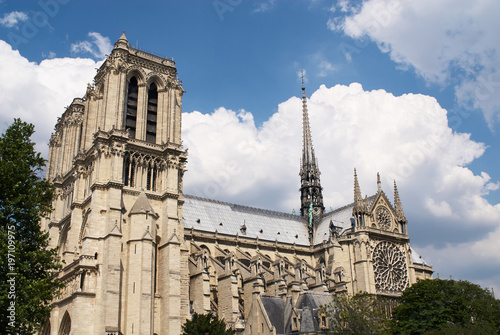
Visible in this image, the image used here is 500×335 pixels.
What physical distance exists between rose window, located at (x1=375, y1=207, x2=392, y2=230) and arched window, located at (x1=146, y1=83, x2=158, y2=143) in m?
29.3

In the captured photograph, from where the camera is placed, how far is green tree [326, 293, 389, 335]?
130 feet

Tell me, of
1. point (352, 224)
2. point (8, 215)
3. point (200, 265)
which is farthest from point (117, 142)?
point (352, 224)

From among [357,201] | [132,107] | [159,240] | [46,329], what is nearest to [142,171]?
[159,240]

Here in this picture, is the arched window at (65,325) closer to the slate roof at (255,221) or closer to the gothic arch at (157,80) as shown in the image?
the slate roof at (255,221)

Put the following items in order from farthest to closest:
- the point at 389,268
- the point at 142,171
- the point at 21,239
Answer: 1. the point at 389,268
2. the point at 142,171
3. the point at 21,239

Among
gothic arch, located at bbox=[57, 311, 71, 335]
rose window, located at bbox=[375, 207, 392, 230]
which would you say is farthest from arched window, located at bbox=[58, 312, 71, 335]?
rose window, located at bbox=[375, 207, 392, 230]

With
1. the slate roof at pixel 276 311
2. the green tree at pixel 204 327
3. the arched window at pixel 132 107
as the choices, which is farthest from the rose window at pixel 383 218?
the green tree at pixel 204 327

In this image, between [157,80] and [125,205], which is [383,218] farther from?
[125,205]

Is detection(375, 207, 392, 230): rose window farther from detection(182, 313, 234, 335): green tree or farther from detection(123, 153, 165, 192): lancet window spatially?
detection(182, 313, 234, 335): green tree

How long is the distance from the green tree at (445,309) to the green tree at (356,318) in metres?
8.36

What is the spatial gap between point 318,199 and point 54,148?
37.0 metres

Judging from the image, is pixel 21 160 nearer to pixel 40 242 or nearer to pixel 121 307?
pixel 40 242

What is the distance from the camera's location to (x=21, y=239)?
28.7 m

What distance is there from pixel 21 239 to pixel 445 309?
37587 millimetres
